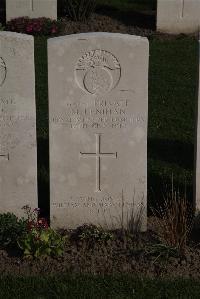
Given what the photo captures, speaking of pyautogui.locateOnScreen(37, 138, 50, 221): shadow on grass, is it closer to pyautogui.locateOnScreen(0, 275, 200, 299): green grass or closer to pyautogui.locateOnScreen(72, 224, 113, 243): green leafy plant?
pyautogui.locateOnScreen(72, 224, 113, 243): green leafy plant

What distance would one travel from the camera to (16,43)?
6770 mm

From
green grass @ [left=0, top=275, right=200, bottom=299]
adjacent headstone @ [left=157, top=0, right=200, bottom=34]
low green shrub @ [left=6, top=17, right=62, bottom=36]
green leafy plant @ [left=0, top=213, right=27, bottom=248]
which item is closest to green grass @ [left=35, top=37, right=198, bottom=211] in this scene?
low green shrub @ [left=6, top=17, right=62, bottom=36]

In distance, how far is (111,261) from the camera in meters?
6.68

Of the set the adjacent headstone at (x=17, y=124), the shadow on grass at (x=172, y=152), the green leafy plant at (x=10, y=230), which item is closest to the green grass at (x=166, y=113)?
the shadow on grass at (x=172, y=152)

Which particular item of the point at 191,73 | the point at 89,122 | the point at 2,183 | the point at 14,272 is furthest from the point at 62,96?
the point at 191,73

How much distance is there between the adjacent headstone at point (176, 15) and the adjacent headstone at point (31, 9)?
2.47m

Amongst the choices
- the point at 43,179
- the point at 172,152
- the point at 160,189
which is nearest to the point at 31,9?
the point at 172,152

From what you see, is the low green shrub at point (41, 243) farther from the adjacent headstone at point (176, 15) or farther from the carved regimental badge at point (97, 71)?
the adjacent headstone at point (176, 15)

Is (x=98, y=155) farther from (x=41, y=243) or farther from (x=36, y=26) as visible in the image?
(x=36, y=26)

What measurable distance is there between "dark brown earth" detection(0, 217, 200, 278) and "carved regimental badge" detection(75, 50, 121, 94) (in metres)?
1.50

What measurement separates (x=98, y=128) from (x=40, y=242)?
4.11 ft

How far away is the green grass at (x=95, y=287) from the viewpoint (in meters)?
6.11

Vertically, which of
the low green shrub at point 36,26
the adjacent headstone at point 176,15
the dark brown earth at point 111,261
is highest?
the adjacent headstone at point 176,15

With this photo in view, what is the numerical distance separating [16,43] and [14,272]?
210cm
